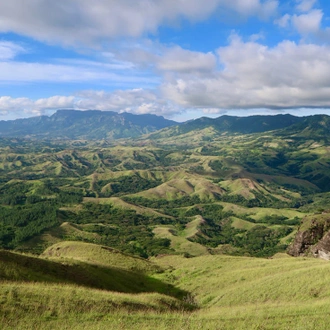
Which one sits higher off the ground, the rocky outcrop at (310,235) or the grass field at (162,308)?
the grass field at (162,308)

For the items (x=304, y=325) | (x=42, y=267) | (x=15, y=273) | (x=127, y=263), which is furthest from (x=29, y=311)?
(x=127, y=263)

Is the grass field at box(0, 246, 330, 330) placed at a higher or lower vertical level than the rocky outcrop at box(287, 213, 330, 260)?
higher

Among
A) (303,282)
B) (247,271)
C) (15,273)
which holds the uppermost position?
(15,273)

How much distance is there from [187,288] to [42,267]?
82.9 ft

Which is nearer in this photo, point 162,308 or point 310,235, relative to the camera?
point 162,308

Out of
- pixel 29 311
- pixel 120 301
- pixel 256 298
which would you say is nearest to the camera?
pixel 29 311

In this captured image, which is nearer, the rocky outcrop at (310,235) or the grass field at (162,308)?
the grass field at (162,308)

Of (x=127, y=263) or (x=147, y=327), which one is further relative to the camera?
(x=127, y=263)

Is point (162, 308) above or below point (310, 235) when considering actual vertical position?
above

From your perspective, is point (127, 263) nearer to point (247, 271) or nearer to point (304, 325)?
point (247, 271)

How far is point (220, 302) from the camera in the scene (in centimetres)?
4003

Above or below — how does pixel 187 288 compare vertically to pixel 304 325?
below

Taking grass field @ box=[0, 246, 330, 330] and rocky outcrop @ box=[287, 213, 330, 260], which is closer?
grass field @ box=[0, 246, 330, 330]

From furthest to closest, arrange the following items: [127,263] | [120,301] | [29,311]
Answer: [127,263] → [120,301] → [29,311]
